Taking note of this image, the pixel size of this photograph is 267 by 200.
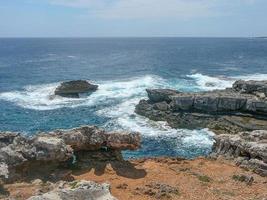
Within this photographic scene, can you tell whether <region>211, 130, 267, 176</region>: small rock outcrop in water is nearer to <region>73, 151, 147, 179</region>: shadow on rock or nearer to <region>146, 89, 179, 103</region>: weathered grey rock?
<region>73, 151, 147, 179</region>: shadow on rock

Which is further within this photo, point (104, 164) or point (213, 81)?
point (213, 81)

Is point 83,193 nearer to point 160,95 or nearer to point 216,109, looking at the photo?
point 216,109

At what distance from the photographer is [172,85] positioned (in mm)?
83875

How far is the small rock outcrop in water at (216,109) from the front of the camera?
173 feet

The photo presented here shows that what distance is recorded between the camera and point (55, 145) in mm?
23266

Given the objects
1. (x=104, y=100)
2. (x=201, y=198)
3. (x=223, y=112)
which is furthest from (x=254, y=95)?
(x=201, y=198)

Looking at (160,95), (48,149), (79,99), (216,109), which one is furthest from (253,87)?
(48,149)

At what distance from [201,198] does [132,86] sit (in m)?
61.3

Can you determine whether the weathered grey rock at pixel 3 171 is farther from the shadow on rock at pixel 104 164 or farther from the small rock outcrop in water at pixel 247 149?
the small rock outcrop in water at pixel 247 149

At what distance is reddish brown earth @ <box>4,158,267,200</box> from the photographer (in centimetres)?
2166

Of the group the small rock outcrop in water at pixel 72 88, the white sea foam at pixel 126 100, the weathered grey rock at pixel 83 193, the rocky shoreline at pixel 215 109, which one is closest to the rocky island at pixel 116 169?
the weathered grey rock at pixel 83 193

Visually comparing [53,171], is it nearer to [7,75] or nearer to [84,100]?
[84,100]

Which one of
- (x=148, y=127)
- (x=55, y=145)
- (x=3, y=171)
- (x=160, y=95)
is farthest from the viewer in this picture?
(x=160, y=95)

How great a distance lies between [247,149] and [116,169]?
26.5 ft
